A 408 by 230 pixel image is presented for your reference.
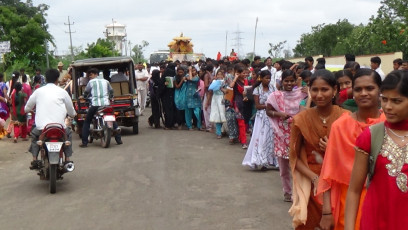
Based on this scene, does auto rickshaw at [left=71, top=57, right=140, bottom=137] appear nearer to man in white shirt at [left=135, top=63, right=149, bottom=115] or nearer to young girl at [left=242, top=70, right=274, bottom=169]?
man in white shirt at [left=135, top=63, right=149, bottom=115]

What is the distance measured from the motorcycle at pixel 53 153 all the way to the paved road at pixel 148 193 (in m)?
0.26

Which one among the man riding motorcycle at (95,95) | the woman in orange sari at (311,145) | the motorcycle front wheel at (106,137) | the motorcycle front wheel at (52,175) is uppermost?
the woman in orange sari at (311,145)

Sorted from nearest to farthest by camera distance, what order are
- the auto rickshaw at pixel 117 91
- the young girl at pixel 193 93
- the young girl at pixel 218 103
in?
the young girl at pixel 218 103 < the auto rickshaw at pixel 117 91 < the young girl at pixel 193 93

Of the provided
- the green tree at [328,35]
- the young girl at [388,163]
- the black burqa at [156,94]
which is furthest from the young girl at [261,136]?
the green tree at [328,35]

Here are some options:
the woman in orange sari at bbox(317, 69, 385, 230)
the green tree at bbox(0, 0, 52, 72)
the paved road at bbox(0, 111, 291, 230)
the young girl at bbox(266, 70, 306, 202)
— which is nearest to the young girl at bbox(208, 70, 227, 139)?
the paved road at bbox(0, 111, 291, 230)

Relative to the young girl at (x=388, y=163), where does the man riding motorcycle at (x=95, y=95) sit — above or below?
below

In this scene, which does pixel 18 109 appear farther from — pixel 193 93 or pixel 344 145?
pixel 344 145

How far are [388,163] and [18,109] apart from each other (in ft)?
42.8

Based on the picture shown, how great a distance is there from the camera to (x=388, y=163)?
2865 mm

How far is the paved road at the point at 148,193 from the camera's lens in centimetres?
668

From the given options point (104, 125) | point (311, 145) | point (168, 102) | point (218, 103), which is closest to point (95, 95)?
point (104, 125)

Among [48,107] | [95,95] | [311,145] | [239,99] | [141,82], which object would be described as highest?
[311,145]

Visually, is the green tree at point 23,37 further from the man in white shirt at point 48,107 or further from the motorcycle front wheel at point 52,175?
the motorcycle front wheel at point 52,175

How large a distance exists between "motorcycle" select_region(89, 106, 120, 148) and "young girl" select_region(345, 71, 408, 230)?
10178mm
